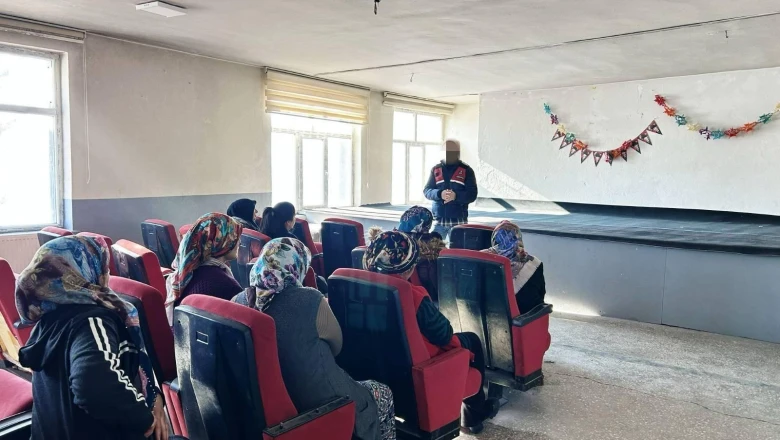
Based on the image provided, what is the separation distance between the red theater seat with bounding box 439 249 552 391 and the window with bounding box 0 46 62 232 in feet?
13.9

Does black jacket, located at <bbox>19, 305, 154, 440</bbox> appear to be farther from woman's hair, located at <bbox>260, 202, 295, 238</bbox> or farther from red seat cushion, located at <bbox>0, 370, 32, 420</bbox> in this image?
woman's hair, located at <bbox>260, 202, 295, 238</bbox>

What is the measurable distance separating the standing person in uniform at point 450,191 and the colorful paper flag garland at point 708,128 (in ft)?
14.8

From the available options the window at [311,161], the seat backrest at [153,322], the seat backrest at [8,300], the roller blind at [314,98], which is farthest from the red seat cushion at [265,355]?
the window at [311,161]

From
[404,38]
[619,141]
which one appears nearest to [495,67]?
[404,38]

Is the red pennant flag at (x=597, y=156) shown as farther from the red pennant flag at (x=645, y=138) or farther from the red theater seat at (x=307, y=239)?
the red theater seat at (x=307, y=239)

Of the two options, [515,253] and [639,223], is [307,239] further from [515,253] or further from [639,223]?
[639,223]

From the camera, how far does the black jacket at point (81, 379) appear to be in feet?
3.98

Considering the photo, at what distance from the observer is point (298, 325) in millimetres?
1633

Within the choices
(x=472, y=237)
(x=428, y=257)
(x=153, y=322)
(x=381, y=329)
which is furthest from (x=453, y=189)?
(x=153, y=322)

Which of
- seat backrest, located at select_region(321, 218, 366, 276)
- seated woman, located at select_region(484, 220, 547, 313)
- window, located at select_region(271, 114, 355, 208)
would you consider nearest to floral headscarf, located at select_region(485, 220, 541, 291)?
seated woman, located at select_region(484, 220, 547, 313)

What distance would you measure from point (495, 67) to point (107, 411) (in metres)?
6.46

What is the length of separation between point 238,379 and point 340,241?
2.41 meters

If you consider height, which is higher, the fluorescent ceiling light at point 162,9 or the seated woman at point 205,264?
the fluorescent ceiling light at point 162,9

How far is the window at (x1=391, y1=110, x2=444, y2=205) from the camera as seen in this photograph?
32.2ft
